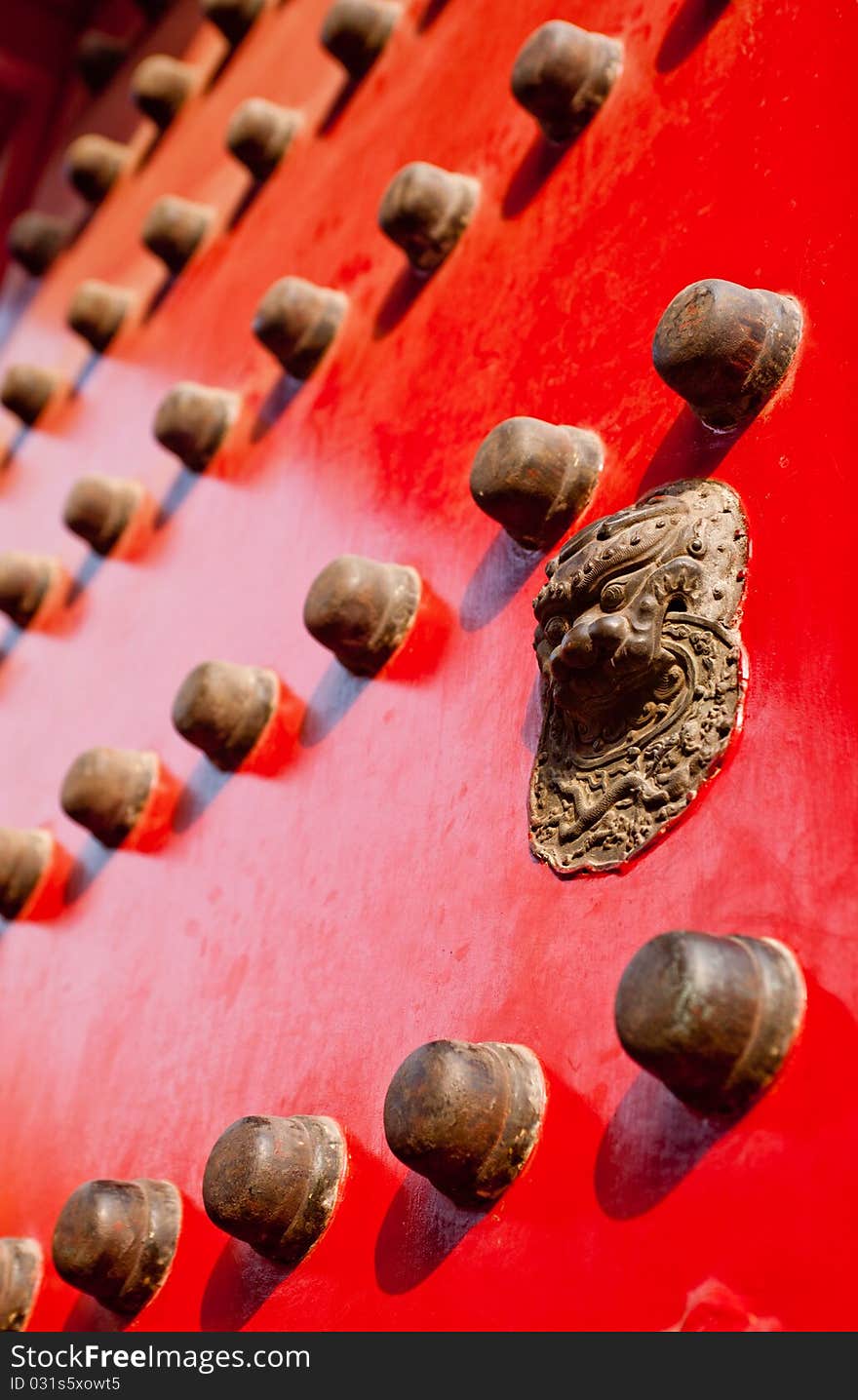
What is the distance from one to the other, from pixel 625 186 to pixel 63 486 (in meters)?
1.16

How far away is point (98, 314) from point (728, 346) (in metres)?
1.52

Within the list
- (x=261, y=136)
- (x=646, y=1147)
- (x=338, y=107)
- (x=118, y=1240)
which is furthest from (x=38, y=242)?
(x=646, y=1147)

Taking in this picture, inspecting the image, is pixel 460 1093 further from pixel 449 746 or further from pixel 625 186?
pixel 625 186

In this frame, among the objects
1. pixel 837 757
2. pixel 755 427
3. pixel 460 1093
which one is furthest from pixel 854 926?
pixel 755 427

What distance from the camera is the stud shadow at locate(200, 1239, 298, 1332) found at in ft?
3.96

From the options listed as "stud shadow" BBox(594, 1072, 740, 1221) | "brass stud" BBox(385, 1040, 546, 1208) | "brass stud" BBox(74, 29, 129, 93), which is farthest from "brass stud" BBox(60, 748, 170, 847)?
"brass stud" BBox(74, 29, 129, 93)

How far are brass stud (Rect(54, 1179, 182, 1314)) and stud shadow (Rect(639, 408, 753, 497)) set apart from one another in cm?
71

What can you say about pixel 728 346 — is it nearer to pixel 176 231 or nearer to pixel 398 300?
pixel 398 300

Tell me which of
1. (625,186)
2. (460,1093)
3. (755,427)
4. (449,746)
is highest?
(625,186)

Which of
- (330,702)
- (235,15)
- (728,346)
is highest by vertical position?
(235,15)

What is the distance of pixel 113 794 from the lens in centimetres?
167

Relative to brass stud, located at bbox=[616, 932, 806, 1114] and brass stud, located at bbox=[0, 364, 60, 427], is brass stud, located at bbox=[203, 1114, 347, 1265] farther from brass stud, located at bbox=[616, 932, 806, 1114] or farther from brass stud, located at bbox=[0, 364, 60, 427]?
brass stud, located at bbox=[0, 364, 60, 427]
